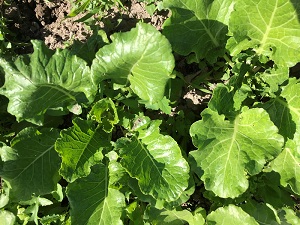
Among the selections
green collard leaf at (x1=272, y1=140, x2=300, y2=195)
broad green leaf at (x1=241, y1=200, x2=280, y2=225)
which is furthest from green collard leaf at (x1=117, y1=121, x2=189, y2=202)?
green collard leaf at (x1=272, y1=140, x2=300, y2=195)

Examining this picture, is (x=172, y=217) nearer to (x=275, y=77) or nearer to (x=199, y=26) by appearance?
(x=275, y=77)

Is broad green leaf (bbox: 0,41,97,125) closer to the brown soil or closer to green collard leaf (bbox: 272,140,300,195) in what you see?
the brown soil

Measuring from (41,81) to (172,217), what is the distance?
115 centimetres

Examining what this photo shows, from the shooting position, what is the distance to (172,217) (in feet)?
8.45

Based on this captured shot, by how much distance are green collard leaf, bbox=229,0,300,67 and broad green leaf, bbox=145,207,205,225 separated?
40.6 inches

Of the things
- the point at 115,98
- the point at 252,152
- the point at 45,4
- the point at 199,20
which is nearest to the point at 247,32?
the point at 199,20

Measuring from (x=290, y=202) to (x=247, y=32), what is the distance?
44.4 inches

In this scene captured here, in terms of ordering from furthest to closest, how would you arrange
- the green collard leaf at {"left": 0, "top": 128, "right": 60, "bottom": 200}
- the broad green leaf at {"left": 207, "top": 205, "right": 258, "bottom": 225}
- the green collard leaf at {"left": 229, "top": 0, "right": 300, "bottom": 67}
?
the green collard leaf at {"left": 0, "top": 128, "right": 60, "bottom": 200} < the broad green leaf at {"left": 207, "top": 205, "right": 258, "bottom": 225} < the green collard leaf at {"left": 229, "top": 0, "right": 300, "bottom": 67}

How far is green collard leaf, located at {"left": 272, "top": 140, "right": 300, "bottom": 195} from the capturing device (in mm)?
2439

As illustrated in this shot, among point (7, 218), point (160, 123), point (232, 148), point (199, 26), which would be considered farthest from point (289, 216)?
point (7, 218)

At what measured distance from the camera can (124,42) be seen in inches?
84.3

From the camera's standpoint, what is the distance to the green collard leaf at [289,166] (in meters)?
2.44

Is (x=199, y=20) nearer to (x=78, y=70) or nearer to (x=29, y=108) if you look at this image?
(x=78, y=70)

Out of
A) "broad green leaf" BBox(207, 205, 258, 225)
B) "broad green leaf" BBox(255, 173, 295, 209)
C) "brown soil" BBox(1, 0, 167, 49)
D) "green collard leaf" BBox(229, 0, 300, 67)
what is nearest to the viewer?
"green collard leaf" BBox(229, 0, 300, 67)
